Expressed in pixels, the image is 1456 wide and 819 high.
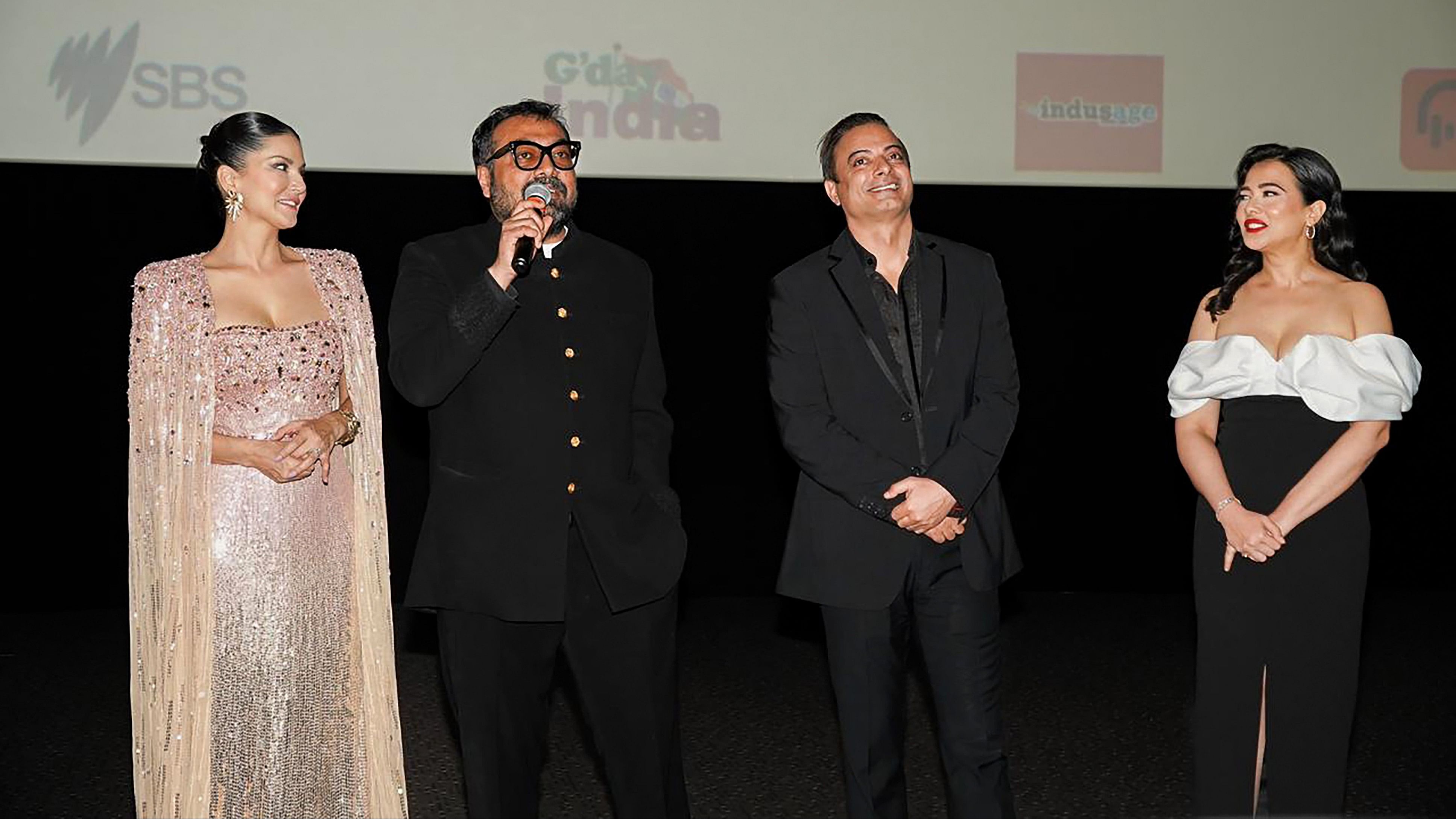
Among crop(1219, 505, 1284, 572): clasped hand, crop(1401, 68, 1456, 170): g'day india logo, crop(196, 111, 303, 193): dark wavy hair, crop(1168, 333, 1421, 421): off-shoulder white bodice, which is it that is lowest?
crop(1219, 505, 1284, 572): clasped hand

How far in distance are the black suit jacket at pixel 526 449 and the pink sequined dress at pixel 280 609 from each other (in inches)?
14.8

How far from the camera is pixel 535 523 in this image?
8.80 ft

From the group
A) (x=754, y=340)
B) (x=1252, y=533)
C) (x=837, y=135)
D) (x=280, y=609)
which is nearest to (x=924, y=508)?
(x=1252, y=533)

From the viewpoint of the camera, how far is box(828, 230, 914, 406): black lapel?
117 inches

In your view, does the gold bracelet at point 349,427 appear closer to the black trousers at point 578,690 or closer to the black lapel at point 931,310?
the black trousers at point 578,690

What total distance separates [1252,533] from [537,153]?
1.67m

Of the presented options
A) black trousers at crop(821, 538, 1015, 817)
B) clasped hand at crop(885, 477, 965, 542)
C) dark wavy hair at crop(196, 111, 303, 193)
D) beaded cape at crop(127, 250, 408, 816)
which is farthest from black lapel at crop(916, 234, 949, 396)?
beaded cape at crop(127, 250, 408, 816)

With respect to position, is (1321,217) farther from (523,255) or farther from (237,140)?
(237,140)

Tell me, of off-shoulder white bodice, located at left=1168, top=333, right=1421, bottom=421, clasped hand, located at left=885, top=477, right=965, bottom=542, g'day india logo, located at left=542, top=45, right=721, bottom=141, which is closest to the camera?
clasped hand, located at left=885, top=477, right=965, bottom=542

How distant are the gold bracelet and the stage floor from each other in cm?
125

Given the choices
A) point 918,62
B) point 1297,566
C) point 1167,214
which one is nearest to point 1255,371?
point 1297,566

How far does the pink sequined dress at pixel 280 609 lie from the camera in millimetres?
2947

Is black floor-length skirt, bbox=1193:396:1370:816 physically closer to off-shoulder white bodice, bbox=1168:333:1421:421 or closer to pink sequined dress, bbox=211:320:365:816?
off-shoulder white bodice, bbox=1168:333:1421:421

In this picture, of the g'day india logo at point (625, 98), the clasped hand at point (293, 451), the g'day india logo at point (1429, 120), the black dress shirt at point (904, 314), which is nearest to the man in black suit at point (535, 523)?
the clasped hand at point (293, 451)
